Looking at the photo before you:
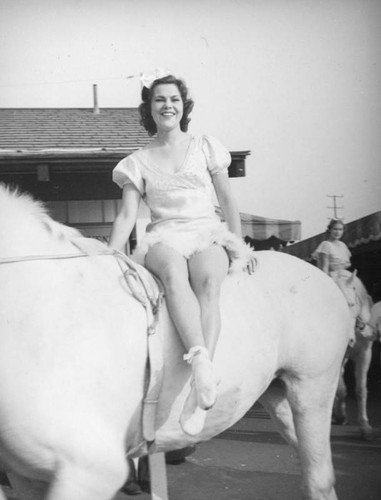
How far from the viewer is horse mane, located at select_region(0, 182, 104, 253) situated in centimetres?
254

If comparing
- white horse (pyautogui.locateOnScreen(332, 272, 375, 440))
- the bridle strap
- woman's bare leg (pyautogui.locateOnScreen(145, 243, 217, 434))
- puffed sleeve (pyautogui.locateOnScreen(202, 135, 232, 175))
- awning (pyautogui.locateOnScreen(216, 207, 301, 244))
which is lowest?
white horse (pyautogui.locateOnScreen(332, 272, 375, 440))

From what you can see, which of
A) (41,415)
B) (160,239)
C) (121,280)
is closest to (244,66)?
(160,239)

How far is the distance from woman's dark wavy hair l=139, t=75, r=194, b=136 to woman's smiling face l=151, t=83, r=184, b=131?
0.10 ft

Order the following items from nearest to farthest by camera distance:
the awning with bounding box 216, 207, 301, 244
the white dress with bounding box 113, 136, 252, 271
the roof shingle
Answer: the white dress with bounding box 113, 136, 252, 271 < the roof shingle < the awning with bounding box 216, 207, 301, 244

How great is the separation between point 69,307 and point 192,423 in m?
0.72

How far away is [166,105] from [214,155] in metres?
0.37

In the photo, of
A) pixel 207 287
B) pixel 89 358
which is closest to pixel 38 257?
pixel 89 358

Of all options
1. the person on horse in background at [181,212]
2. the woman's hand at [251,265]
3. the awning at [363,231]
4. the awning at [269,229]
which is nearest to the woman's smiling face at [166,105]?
the person on horse in background at [181,212]

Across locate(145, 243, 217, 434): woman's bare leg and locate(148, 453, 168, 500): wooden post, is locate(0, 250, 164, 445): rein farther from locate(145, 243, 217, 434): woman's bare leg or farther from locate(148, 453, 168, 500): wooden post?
locate(148, 453, 168, 500): wooden post

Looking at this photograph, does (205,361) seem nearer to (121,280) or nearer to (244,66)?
(121,280)

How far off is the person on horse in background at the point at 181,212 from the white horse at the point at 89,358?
15 cm

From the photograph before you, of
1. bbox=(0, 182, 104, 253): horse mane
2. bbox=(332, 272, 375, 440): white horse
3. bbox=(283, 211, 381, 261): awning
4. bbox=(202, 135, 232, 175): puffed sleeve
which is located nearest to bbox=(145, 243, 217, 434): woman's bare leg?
bbox=(0, 182, 104, 253): horse mane

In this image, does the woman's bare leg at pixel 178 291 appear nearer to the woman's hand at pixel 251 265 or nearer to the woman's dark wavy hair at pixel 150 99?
the woman's hand at pixel 251 265

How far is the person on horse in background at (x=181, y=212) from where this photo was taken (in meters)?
2.84
